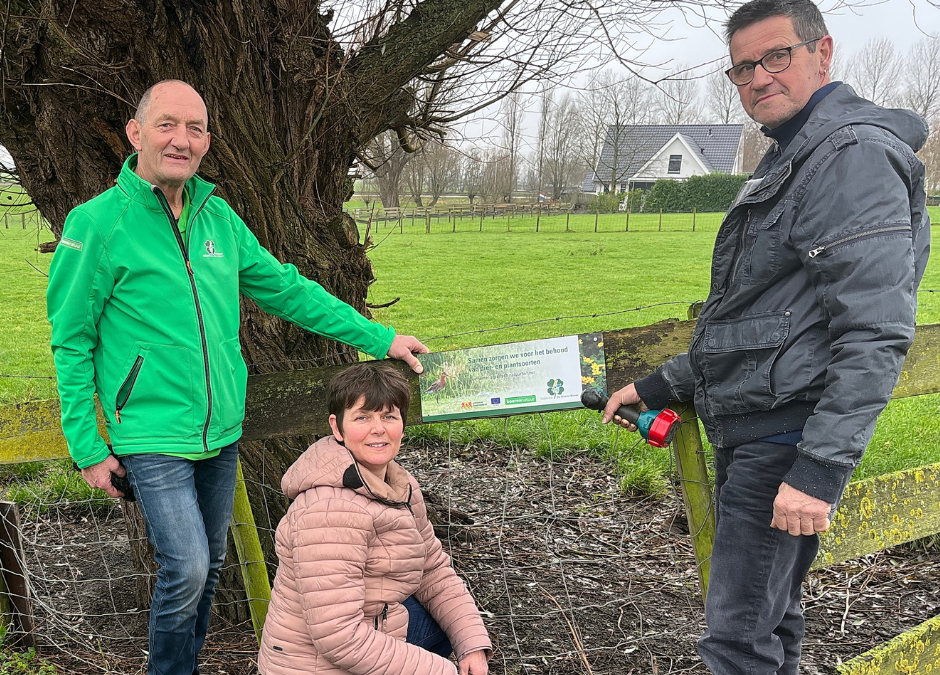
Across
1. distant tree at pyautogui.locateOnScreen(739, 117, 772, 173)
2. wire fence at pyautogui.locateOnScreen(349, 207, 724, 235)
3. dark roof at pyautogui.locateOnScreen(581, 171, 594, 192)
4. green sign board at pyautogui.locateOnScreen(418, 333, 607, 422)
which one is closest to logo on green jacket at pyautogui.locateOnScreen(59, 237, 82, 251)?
green sign board at pyautogui.locateOnScreen(418, 333, 607, 422)

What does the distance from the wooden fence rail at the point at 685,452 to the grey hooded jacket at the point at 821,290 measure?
21.0 inches

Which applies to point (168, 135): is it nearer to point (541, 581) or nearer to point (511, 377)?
point (511, 377)

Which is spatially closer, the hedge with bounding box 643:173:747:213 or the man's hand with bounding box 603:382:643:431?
the man's hand with bounding box 603:382:643:431

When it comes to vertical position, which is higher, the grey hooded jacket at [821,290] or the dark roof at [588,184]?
the dark roof at [588,184]

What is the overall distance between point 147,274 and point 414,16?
1896 millimetres

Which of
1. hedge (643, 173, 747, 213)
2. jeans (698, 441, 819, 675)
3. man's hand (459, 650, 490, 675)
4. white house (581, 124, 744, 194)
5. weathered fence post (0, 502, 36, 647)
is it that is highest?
white house (581, 124, 744, 194)

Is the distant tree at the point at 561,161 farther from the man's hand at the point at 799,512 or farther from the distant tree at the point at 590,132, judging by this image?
the man's hand at the point at 799,512

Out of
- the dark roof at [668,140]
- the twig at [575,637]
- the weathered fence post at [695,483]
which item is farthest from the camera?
the dark roof at [668,140]

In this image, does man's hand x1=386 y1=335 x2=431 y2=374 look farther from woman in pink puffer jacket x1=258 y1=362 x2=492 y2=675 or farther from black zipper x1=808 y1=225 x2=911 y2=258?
black zipper x1=808 y1=225 x2=911 y2=258

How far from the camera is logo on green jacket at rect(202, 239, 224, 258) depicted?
7.89 feet

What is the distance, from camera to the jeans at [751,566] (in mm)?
1975

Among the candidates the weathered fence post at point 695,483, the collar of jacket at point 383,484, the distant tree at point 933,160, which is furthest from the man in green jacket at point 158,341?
the distant tree at point 933,160

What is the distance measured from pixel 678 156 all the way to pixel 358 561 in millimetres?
63147

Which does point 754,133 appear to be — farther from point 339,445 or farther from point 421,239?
point 339,445
